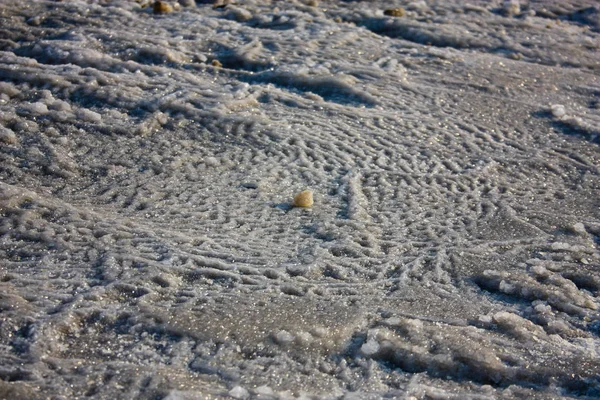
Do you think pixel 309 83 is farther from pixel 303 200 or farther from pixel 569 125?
pixel 569 125

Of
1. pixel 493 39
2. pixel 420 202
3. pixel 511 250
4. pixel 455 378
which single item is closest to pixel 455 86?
pixel 493 39

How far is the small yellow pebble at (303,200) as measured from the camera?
195 centimetres

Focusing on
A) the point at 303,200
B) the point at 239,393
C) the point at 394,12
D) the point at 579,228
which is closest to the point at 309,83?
the point at 303,200

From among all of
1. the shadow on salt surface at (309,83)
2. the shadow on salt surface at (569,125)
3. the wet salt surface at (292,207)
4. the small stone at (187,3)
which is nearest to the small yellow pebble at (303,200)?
the wet salt surface at (292,207)

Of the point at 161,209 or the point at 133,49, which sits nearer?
the point at 161,209

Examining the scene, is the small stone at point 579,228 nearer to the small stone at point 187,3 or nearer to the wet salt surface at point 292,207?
the wet salt surface at point 292,207

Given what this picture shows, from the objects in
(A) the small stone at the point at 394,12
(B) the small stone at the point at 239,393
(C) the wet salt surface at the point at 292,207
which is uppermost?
(A) the small stone at the point at 394,12

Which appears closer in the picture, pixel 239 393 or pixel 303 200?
pixel 239 393

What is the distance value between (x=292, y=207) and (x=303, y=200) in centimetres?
4

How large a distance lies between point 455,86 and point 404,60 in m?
0.27

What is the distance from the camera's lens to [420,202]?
2035 millimetres

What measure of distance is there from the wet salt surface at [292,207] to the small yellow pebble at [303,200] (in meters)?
0.02

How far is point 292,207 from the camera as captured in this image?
1.96 meters

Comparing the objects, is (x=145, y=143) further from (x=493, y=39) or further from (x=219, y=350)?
(x=493, y=39)
